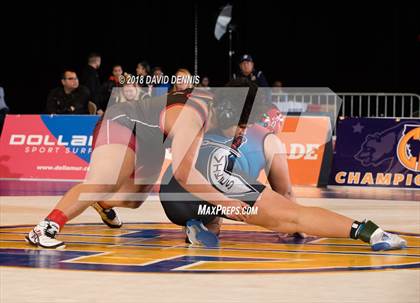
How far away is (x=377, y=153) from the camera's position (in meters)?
16.4

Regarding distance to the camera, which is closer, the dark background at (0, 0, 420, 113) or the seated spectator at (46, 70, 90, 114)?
the seated spectator at (46, 70, 90, 114)

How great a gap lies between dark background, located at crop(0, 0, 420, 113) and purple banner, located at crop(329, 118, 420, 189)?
7.10 m

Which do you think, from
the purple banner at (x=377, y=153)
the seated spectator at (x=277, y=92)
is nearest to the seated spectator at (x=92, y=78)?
the seated spectator at (x=277, y=92)

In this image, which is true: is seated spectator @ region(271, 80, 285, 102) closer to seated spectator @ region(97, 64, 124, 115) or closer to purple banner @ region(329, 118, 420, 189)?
seated spectator @ region(97, 64, 124, 115)

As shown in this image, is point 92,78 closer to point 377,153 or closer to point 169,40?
point 377,153

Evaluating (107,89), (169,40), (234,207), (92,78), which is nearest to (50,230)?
(234,207)

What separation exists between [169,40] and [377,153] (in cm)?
943

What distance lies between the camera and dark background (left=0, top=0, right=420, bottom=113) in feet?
78.4

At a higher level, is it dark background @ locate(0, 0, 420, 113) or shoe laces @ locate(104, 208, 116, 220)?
dark background @ locate(0, 0, 420, 113)

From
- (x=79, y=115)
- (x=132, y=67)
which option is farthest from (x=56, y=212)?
(x=132, y=67)

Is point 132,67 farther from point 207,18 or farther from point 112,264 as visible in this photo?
point 112,264

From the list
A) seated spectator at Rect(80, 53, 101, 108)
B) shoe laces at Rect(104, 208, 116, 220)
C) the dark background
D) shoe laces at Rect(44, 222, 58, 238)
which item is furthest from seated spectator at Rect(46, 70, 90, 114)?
shoe laces at Rect(44, 222, 58, 238)

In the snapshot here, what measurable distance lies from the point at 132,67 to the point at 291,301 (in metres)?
18.6

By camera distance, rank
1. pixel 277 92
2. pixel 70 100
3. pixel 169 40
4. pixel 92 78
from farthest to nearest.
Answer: pixel 169 40
pixel 277 92
pixel 92 78
pixel 70 100
